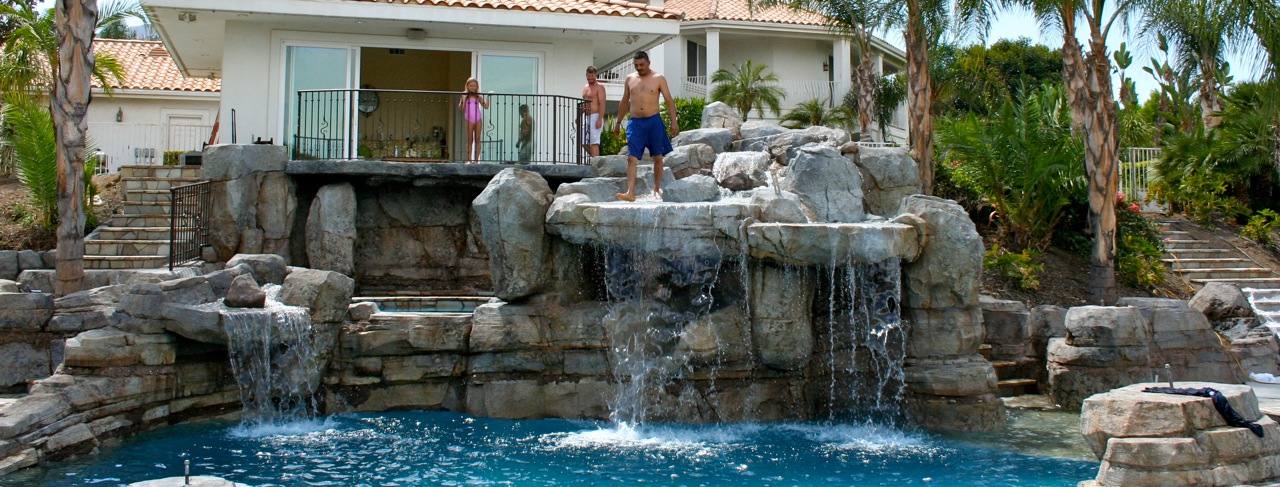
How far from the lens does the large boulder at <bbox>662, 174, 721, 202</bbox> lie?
11.4 meters

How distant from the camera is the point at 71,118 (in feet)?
36.7

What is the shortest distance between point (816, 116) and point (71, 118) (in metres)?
18.3

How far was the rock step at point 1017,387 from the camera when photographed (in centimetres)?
1184

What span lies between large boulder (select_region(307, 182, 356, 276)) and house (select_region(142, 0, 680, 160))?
1.63 metres

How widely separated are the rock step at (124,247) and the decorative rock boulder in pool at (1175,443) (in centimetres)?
1058

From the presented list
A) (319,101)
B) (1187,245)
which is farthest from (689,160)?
(1187,245)

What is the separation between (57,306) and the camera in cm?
1015

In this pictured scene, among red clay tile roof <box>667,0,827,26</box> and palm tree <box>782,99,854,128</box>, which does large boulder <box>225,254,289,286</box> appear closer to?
palm tree <box>782,99,854,128</box>

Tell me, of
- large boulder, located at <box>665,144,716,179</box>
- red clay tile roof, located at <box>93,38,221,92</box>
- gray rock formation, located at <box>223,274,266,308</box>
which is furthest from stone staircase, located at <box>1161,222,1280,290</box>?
red clay tile roof, located at <box>93,38,221,92</box>

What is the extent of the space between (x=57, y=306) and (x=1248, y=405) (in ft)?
33.6

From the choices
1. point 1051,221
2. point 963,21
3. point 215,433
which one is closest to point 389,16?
point 215,433

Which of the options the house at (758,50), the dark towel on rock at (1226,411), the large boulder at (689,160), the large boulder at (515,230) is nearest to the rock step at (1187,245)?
the large boulder at (689,160)

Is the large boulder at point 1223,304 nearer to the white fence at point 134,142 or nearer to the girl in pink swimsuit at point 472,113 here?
the girl in pink swimsuit at point 472,113

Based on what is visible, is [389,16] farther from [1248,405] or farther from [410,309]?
[1248,405]
